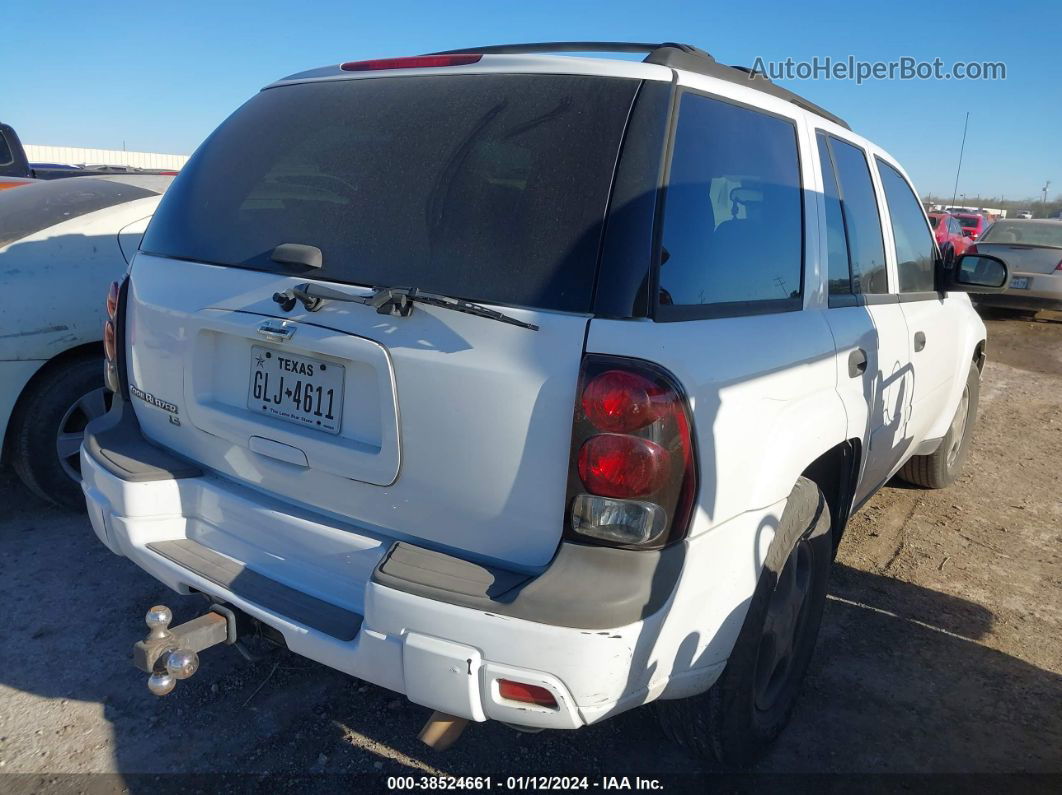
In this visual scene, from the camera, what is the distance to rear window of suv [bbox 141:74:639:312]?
2043 mm

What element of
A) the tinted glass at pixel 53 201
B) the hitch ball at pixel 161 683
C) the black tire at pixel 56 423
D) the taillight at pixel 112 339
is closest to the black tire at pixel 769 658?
the hitch ball at pixel 161 683

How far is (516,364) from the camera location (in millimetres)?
1946

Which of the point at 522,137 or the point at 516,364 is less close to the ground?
the point at 522,137

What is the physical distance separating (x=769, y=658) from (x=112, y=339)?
7.72ft

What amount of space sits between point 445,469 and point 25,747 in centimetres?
171

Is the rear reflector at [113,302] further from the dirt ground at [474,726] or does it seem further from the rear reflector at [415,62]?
the dirt ground at [474,726]

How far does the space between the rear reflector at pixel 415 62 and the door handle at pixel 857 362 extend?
4.95 feet

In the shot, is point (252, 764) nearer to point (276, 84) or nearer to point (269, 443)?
point (269, 443)

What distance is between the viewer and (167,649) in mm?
2172

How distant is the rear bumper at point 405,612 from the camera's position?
187 cm

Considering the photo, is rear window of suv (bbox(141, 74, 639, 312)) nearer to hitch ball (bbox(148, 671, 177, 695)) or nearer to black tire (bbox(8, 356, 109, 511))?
hitch ball (bbox(148, 671, 177, 695))

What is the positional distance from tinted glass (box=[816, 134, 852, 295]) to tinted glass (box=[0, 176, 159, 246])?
3.60 meters

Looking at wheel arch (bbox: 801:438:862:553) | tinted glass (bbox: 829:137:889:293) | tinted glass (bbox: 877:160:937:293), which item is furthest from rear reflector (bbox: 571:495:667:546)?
tinted glass (bbox: 877:160:937:293)

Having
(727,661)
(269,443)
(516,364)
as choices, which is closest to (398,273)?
(516,364)
